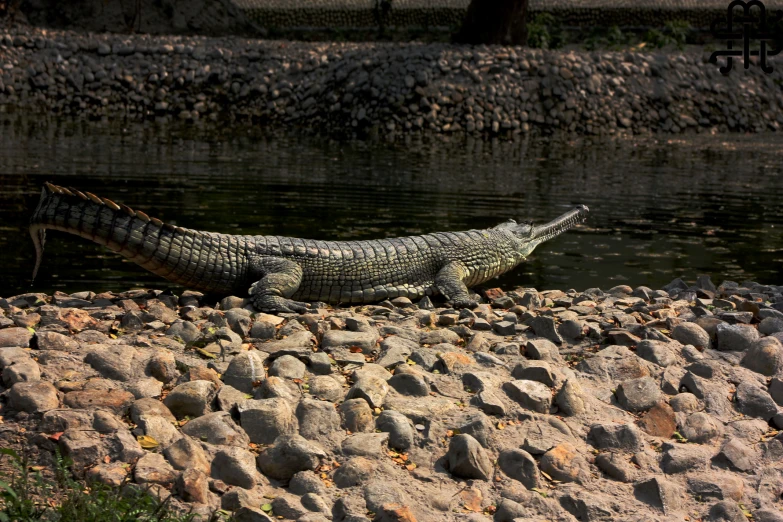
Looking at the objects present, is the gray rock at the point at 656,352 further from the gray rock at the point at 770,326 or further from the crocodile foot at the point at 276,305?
the crocodile foot at the point at 276,305

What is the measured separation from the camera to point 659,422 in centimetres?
476

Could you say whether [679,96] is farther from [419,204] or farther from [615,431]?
[615,431]

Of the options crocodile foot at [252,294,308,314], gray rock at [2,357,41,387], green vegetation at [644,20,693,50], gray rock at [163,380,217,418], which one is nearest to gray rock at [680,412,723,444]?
gray rock at [163,380,217,418]

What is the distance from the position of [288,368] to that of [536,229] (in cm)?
429

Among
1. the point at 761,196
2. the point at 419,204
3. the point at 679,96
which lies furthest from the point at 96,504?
the point at 679,96

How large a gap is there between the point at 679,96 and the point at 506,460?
23298 millimetres

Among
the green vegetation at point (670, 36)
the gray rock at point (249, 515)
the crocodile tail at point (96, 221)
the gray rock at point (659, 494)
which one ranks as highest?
the green vegetation at point (670, 36)

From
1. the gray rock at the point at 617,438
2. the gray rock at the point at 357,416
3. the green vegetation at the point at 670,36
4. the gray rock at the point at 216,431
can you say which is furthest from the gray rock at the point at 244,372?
the green vegetation at the point at 670,36

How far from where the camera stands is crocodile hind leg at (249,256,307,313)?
6.32 metres

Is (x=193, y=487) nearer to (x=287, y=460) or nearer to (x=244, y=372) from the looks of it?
(x=287, y=460)

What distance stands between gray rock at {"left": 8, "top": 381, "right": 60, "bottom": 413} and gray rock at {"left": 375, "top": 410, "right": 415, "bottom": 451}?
56.0 inches

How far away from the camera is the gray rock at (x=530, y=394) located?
185 inches

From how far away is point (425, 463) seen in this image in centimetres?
423

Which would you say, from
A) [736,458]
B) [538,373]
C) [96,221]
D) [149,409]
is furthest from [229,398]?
[736,458]
